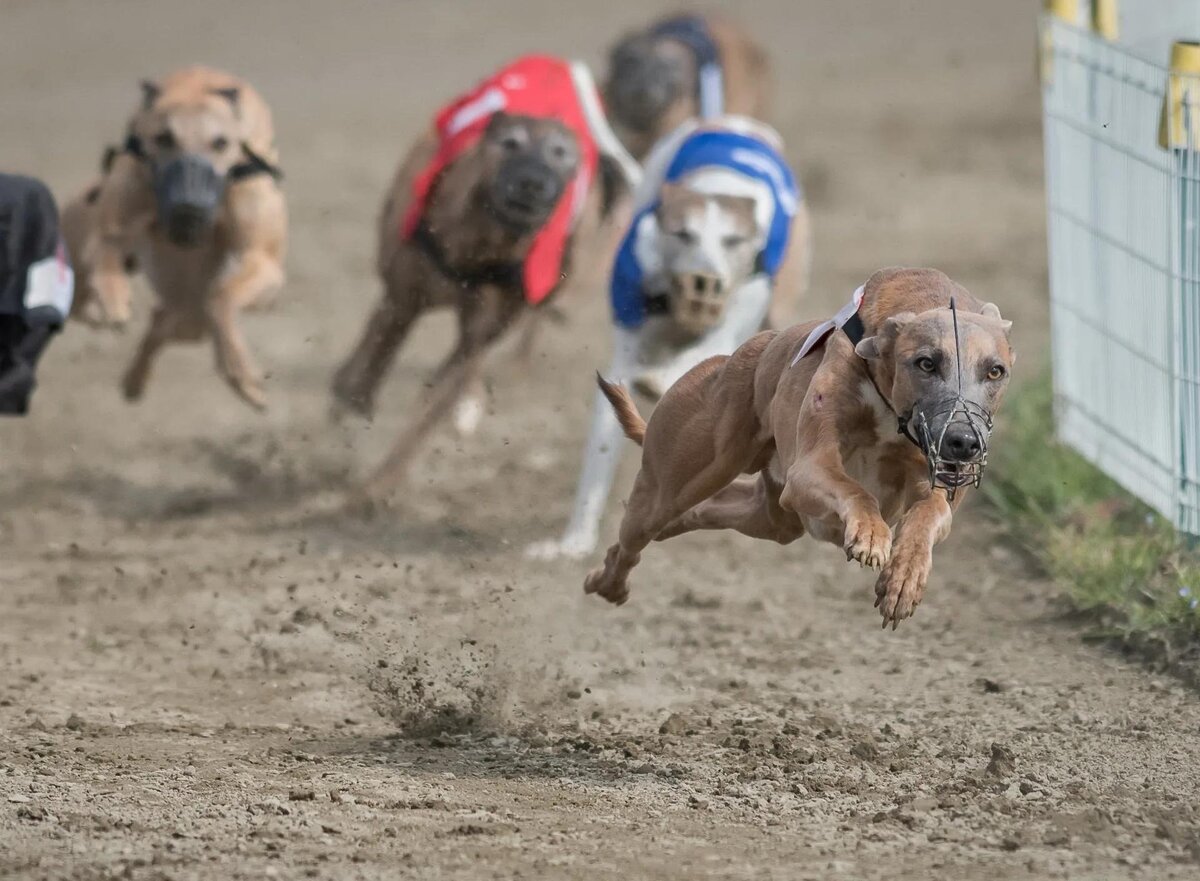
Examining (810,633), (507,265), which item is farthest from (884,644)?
(507,265)

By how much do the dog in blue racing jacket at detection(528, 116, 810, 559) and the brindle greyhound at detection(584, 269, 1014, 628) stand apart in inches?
68.0

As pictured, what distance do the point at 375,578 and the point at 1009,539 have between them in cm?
217

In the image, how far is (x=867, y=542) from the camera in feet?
12.1

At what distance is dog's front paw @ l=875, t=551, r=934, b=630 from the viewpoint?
12.1 ft

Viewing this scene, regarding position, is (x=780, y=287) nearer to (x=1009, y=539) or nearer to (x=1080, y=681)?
(x=1009, y=539)

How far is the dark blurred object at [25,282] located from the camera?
5.93 metres

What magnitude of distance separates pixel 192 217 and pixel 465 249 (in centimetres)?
100

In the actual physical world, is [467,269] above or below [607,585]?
above

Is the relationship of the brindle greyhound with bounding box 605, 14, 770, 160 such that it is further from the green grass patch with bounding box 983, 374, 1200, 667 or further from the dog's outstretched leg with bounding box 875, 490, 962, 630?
the dog's outstretched leg with bounding box 875, 490, 962, 630

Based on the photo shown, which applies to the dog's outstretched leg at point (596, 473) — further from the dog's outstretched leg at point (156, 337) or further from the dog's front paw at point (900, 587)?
the dog's front paw at point (900, 587)

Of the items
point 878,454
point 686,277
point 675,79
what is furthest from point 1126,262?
point 675,79

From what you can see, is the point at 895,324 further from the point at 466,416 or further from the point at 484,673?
the point at 466,416

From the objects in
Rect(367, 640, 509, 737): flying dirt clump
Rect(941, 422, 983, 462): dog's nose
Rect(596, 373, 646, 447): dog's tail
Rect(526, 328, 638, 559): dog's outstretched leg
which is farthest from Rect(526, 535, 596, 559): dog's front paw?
Rect(941, 422, 983, 462): dog's nose

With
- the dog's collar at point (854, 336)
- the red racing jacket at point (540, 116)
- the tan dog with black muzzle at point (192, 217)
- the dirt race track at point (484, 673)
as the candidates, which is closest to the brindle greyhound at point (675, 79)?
the red racing jacket at point (540, 116)
